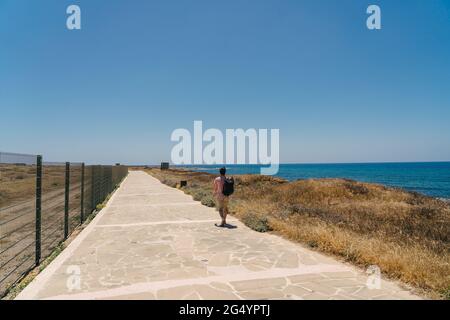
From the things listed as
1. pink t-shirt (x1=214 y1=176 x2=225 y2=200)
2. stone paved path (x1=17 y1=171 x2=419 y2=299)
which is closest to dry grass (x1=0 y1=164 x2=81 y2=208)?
stone paved path (x1=17 y1=171 x2=419 y2=299)

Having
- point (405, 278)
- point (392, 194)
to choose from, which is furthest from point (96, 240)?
point (392, 194)

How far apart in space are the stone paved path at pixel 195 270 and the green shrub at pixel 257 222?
381mm

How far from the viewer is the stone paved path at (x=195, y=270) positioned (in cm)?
433

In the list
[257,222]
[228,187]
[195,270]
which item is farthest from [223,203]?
[195,270]

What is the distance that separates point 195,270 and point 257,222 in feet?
13.2

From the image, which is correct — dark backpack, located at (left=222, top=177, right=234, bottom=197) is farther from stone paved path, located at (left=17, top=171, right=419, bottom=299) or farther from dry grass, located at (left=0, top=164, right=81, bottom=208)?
dry grass, located at (left=0, top=164, right=81, bottom=208)

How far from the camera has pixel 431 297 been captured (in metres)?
4.17

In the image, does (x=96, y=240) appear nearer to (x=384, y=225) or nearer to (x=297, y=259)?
(x=297, y=259)

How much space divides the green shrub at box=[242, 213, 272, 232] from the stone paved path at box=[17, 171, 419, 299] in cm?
38

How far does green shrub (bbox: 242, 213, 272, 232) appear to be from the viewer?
8688mm

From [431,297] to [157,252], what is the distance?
5.01 metres

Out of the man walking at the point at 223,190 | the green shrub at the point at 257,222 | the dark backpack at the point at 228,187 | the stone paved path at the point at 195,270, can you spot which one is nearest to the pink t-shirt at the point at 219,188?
the man walking at the point at 223,190

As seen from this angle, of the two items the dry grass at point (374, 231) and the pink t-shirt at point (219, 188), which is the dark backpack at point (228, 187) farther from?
the dry grass at point (374, 231)

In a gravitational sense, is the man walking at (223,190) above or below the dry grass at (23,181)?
below
